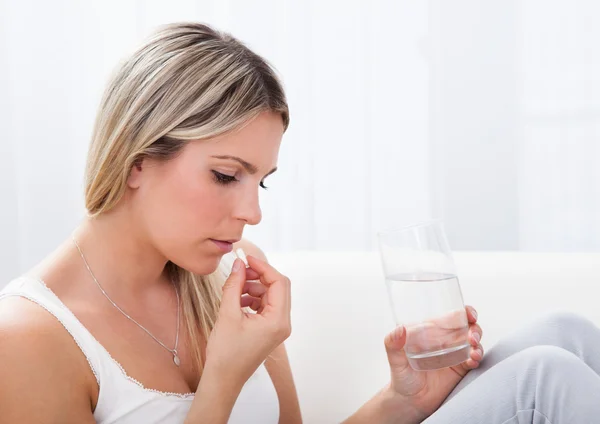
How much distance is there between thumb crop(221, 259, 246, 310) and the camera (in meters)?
1.29

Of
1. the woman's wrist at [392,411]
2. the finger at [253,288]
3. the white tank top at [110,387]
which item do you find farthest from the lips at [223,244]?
the woman's wrist at [392,411]

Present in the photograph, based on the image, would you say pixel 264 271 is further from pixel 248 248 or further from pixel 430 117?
pixel 430 117

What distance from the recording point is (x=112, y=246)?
1.37 meters

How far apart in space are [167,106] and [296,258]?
2.93ft

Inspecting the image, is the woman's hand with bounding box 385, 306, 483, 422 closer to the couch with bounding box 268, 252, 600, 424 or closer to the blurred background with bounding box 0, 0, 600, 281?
the couch with bounding box 268, 252, 600, 424

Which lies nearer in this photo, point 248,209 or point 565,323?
point 248,209

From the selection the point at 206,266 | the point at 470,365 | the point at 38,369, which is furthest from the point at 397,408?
the point at 38,369

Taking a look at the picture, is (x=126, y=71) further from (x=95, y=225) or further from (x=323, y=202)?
(x=323, y=202)

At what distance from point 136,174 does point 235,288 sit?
0.26 m

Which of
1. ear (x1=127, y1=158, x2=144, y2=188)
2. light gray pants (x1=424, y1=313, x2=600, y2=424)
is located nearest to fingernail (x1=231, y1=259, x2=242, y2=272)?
ear (x1=127, y1=158, x2=144, y2=188)

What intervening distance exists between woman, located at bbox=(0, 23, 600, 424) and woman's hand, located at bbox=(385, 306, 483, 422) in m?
0.16

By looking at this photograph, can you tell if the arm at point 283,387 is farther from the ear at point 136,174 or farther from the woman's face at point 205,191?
the ear at point 136,174

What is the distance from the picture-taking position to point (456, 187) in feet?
9.43

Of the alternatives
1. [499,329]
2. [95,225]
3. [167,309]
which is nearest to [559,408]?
[499,329]
